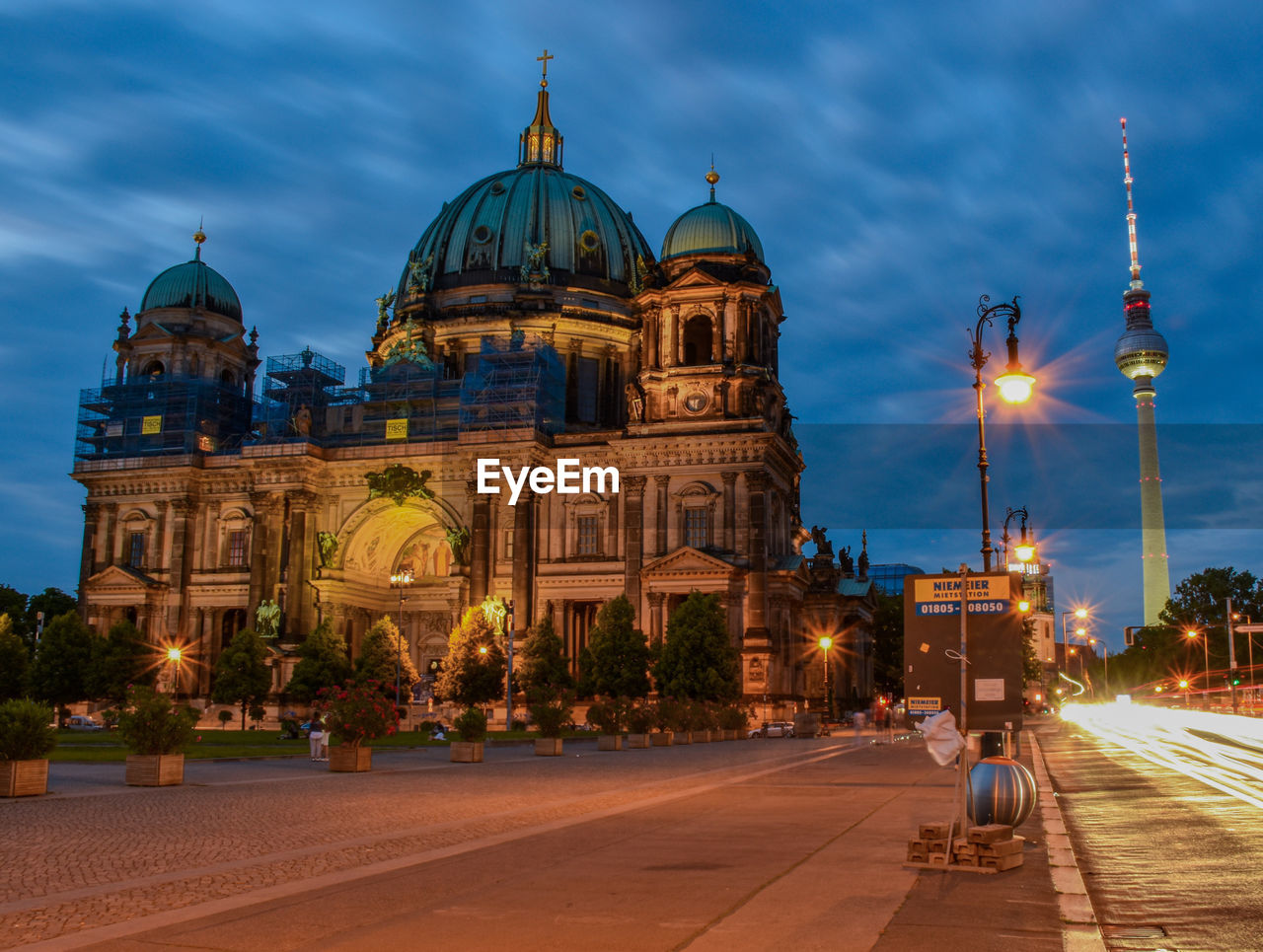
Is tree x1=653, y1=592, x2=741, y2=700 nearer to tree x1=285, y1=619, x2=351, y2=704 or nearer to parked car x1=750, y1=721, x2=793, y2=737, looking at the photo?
parked car x1=750, y1=721, x2=793, y2=737

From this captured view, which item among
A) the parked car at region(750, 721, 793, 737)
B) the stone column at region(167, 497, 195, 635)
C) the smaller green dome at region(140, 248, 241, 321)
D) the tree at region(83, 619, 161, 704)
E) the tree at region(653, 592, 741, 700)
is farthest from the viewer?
the smaller green dome at region(140, 248, 241, 321)

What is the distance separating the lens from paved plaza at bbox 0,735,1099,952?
33.6ft

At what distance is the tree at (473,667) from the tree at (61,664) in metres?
23.0

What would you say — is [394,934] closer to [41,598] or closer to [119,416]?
[119,416]

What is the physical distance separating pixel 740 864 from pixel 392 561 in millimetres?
77538

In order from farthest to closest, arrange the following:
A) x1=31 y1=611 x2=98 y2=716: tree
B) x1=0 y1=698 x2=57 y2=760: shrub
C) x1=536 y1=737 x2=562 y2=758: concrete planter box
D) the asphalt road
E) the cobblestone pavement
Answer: x1=31 y1=611 x2=98 y2=716: tree, x1=536 y1=737 x2=562 y2=758: concrete planter box, x1=0 y1=698 x2=57 y2=760: shrub, the cobblestone pavement, the asphalt road

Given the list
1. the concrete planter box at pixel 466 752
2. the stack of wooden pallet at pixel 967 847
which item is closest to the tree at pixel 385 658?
the concrete planter box at pixel 466 752

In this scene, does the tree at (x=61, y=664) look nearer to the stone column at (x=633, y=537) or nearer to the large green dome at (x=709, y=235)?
the stone column at (x=633, y=537)

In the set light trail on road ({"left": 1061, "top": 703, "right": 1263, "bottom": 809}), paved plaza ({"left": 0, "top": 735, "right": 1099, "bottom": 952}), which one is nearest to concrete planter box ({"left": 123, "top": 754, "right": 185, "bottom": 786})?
paved plaza ({"left": 0, "top": 735, "right": 1099, "bottom": 952})

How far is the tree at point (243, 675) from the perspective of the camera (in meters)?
72.1

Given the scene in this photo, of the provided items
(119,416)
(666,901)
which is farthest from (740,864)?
(119,416)

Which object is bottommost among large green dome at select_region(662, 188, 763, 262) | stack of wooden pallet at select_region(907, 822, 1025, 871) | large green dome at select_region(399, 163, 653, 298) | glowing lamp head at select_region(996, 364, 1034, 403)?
stack of wooden pallet at select_region(907, 822, 1025, 871)

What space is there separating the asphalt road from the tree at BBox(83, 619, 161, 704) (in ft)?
198

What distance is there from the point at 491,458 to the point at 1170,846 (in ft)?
217
